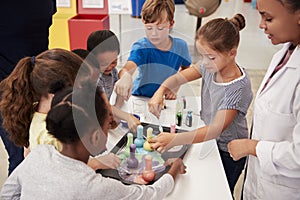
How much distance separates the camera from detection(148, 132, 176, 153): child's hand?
Answer: 98 centimetres

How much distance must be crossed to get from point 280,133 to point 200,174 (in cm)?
24

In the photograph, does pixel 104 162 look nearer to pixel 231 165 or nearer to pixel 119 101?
pixel 119 101

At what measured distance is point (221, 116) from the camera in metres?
1.01

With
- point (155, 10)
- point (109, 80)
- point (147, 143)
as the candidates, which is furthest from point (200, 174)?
point (155, 10)

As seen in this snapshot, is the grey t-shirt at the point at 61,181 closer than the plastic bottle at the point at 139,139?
Yes

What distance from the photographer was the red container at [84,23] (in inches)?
93.7

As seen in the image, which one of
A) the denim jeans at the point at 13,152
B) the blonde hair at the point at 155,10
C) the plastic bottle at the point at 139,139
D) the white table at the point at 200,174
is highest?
the blonde hair at the point at 155,10

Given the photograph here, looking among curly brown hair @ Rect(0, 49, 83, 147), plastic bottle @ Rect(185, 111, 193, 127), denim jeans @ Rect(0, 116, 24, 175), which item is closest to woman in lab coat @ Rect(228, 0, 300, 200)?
plastic bottle @ Rect(185, 111, 193, 127)

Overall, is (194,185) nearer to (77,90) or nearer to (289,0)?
(77,90)

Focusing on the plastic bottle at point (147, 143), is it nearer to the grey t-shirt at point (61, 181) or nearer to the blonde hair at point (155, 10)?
the grey t-shirt at point (61, 181)

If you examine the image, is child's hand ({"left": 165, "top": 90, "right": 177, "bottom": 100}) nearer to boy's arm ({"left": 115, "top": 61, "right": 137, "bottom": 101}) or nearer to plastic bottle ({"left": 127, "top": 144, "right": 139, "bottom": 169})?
boy's arm ({"left": 115, "top": 61, "right": 137, "bottom": 101})

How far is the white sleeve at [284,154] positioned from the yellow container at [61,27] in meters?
2.05

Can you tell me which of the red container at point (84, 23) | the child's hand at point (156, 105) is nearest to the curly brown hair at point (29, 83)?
the child's hand at point (156, 105)

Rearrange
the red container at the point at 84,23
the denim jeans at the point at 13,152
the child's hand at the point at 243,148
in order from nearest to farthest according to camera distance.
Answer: the child's hand at the point at 243,148, the denim jeans at the point at 13,152, the red container at the point at 84,23
